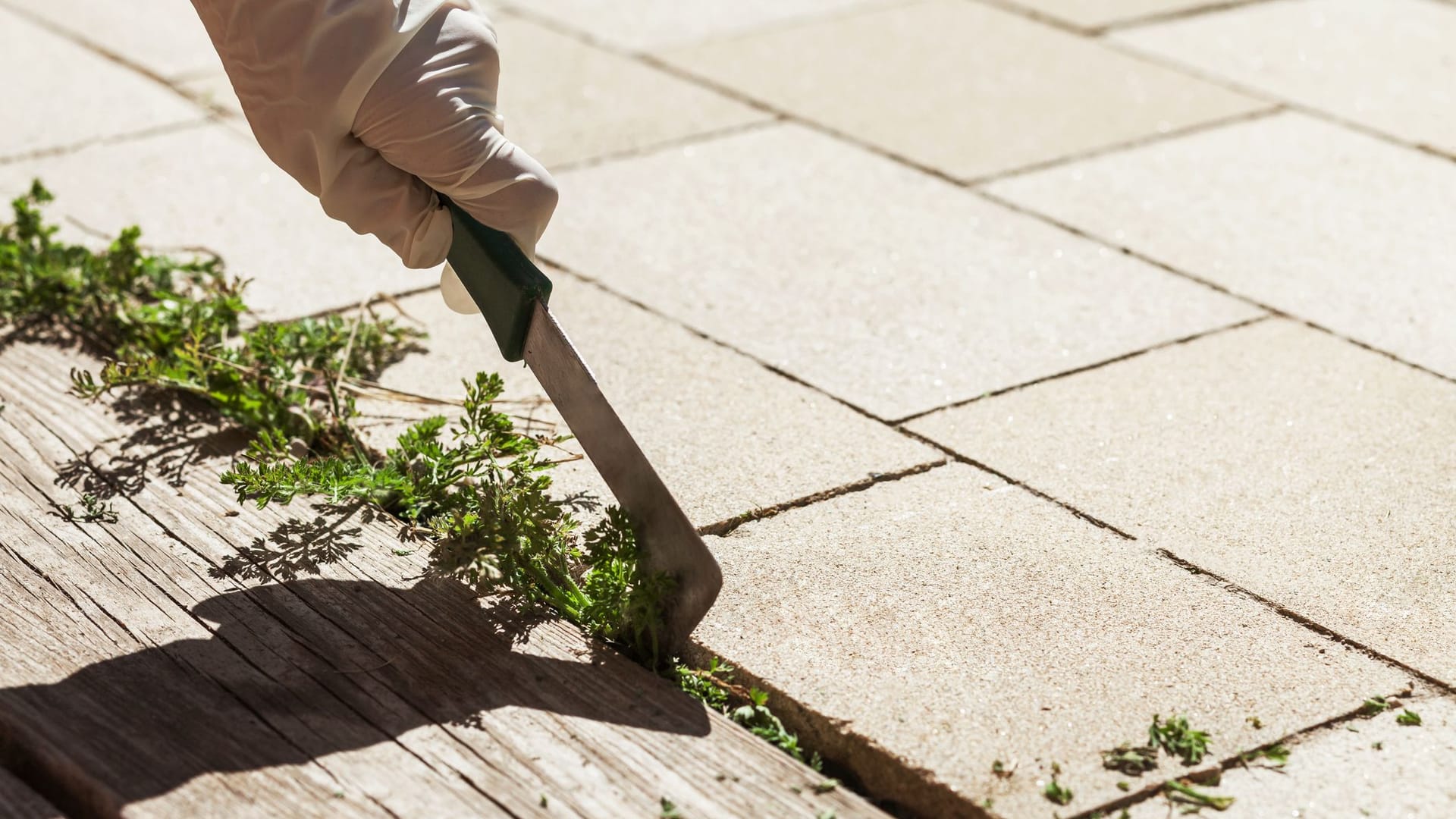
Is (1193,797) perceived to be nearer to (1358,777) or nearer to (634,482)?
(1358,777)

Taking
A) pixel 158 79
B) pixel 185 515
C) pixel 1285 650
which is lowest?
pixel 1285 650

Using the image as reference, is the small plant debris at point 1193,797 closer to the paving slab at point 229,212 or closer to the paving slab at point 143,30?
the paving slab at point 229,212

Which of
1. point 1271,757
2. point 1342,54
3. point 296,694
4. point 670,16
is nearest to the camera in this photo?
point 1271,757

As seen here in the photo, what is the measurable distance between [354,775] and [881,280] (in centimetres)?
229

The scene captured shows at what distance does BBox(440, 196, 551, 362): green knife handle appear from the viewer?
282 cm

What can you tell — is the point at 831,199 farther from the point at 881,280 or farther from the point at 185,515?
the point at 185,515

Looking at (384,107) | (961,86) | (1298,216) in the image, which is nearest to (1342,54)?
(961,86)

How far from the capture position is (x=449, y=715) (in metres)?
2.61

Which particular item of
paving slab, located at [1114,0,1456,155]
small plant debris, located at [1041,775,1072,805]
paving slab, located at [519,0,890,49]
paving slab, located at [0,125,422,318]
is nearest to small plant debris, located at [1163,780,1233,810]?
small plant debris, located at [1041,775,1072,805]

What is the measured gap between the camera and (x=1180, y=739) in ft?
8.36

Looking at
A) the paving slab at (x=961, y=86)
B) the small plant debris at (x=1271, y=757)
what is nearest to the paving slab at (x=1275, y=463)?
the small plant debris at (x=1271, y=757)

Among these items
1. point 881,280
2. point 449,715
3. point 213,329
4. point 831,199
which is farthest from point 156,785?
point 831,199

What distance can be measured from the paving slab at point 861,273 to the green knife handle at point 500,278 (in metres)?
1.07

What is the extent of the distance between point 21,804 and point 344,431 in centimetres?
121
